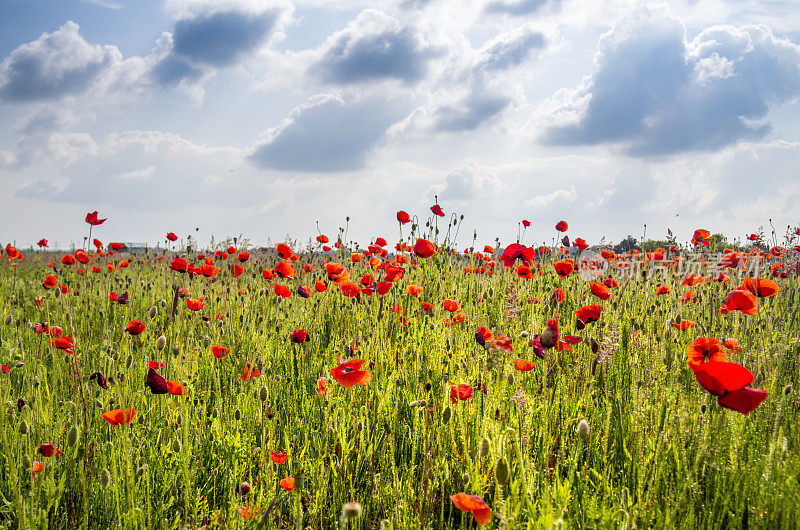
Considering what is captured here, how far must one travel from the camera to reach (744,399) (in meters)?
1.37

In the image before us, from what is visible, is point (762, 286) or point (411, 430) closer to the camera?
point (411, 430)

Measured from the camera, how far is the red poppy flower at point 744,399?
1.35 metres

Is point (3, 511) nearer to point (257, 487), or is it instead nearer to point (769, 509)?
point (257, 487)

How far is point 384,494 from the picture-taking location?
1901 mm

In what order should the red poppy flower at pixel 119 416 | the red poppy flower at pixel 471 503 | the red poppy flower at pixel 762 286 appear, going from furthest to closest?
the red poppy flower at pixel 762 286 → the red poppy flower at pixel 119 416 → the red poppy flower at pixel 471 503

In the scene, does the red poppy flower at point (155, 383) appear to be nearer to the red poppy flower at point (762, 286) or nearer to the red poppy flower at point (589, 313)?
the red poppy flower at point (589, 313)

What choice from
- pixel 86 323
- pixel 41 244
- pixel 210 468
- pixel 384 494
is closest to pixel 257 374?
pixel 210 468

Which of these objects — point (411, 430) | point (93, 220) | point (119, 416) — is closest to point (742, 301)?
point (411, 430)

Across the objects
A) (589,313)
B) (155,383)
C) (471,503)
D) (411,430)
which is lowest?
(411,430)

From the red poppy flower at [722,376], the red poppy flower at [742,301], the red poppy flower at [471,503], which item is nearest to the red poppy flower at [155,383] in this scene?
the red poppy flower at [471,503]

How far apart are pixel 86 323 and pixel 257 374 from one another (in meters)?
2.82

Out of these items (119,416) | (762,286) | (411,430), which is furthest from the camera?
(762,286)

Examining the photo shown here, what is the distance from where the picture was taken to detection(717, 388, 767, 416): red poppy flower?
4.43 ft

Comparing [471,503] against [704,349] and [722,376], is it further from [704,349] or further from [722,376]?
[704,349]
